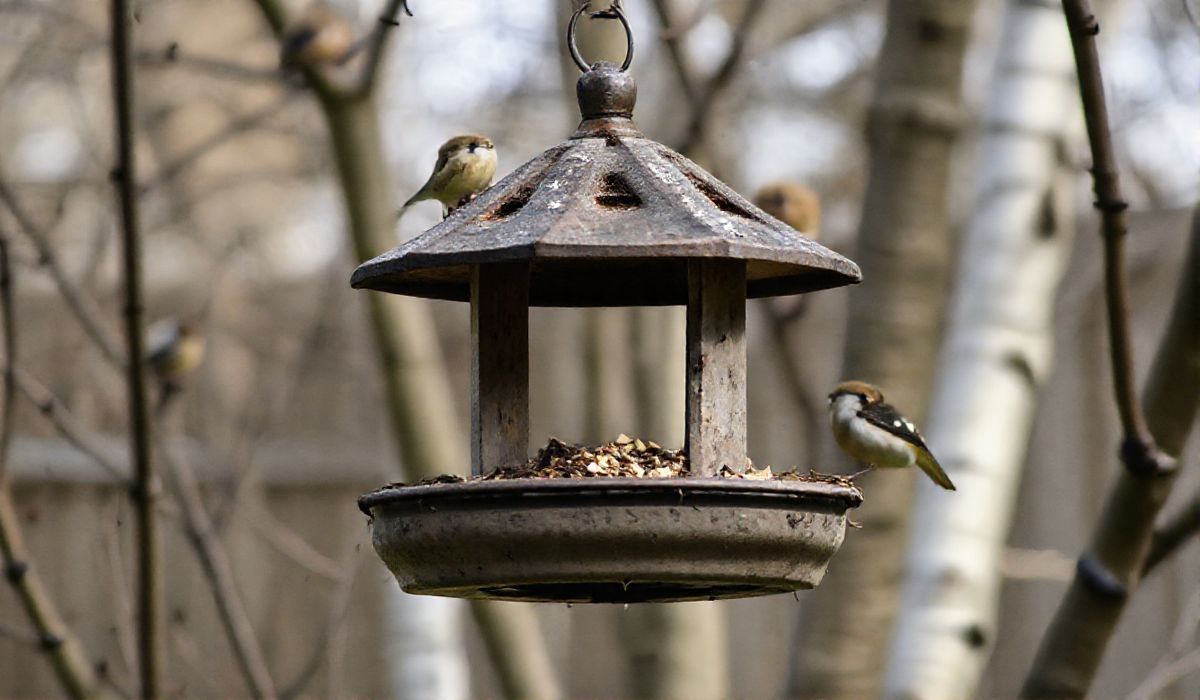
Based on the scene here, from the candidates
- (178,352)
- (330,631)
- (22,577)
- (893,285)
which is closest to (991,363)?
(893,285)

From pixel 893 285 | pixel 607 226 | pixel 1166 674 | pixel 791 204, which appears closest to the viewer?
pixel 607 226

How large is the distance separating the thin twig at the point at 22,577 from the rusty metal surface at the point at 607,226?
2.11 meters

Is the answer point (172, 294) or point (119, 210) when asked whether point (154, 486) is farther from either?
point (172, 294)

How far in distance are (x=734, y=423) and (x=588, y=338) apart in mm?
4189

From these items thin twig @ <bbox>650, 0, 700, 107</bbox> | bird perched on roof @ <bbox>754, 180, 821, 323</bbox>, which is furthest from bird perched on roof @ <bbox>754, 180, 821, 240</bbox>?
thin twig @ <bbox>650, 0, 700, 107</bbox>

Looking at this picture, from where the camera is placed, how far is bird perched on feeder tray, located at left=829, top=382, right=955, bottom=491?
4.51 metres

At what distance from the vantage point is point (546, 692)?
604cm

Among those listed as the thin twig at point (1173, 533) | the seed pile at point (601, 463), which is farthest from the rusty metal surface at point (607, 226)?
the thin twig at point (1173, 533)

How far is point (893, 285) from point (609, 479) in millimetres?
2545

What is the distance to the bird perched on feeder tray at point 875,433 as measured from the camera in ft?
14.8

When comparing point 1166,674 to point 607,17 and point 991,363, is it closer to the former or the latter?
point 991,363

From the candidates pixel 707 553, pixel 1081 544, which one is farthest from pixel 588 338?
pixel 707 553

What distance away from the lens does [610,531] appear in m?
2.73

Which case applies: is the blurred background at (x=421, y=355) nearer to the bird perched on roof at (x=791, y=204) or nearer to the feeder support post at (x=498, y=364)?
the bird perched on roof at (x=791, y=204)
